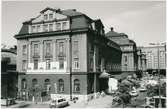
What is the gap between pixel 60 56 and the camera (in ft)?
133

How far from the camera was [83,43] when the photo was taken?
39.2 m

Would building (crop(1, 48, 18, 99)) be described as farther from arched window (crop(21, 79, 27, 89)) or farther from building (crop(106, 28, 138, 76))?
building (crop(106, 28, 138, 76))

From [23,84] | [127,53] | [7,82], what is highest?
[127,53]

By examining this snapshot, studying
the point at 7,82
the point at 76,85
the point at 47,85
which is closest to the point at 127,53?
the point at 76,85

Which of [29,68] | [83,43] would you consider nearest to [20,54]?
[29,68]

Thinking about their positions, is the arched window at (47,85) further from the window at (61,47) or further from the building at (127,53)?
the building at (127,53)

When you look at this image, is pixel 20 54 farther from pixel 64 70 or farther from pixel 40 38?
pixel 64 70

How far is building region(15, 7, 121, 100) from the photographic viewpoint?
3938cm

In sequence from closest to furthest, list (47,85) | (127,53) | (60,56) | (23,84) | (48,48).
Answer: (60,56)
(47,85)
(48,48)
(23,84)
(127,53)

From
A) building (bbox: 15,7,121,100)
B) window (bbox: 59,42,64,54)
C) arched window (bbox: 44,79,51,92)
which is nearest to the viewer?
building (bbox: 15,7,121,100)

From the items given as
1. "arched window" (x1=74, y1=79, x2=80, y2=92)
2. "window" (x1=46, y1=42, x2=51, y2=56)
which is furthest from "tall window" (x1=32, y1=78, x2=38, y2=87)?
"arched window" (x1=74, y1=79, x2=80, y2=92)

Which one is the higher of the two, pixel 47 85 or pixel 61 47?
pixel 61 47

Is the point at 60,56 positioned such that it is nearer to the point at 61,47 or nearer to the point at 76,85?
the point at 61,47

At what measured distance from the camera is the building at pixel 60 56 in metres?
Answer: 39.4
